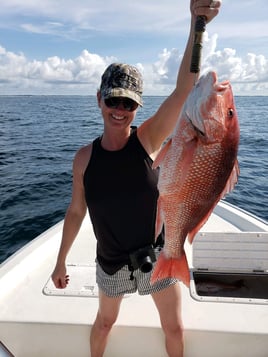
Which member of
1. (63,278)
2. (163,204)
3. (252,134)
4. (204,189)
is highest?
(204,189)

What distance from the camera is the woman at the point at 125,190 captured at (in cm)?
237

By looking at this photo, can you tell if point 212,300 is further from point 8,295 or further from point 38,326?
point 8,295

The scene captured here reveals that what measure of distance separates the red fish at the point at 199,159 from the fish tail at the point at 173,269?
18 cm

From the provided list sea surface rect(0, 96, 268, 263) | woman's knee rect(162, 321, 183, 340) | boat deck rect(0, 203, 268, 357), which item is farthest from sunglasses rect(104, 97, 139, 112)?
sea surface rect(0, 96, 268, 263)

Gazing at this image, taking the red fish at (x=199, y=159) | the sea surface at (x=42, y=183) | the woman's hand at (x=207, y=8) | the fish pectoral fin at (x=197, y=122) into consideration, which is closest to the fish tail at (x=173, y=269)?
the red fish at (x=199, y=159)

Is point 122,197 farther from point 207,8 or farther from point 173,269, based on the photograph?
point 207,8

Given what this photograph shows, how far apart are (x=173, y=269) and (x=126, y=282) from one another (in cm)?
65

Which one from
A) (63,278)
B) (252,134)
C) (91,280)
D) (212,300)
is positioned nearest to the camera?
(63,278)

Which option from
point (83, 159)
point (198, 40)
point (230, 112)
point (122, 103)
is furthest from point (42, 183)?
point (230, 112)

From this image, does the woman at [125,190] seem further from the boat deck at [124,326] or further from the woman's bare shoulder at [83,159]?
the boat deck at [124,326]

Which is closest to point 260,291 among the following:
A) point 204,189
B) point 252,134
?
point 204,189

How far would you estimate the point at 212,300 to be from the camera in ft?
11.2

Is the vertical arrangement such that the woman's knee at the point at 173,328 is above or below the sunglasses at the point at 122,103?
below

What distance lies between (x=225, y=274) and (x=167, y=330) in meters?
1.46
